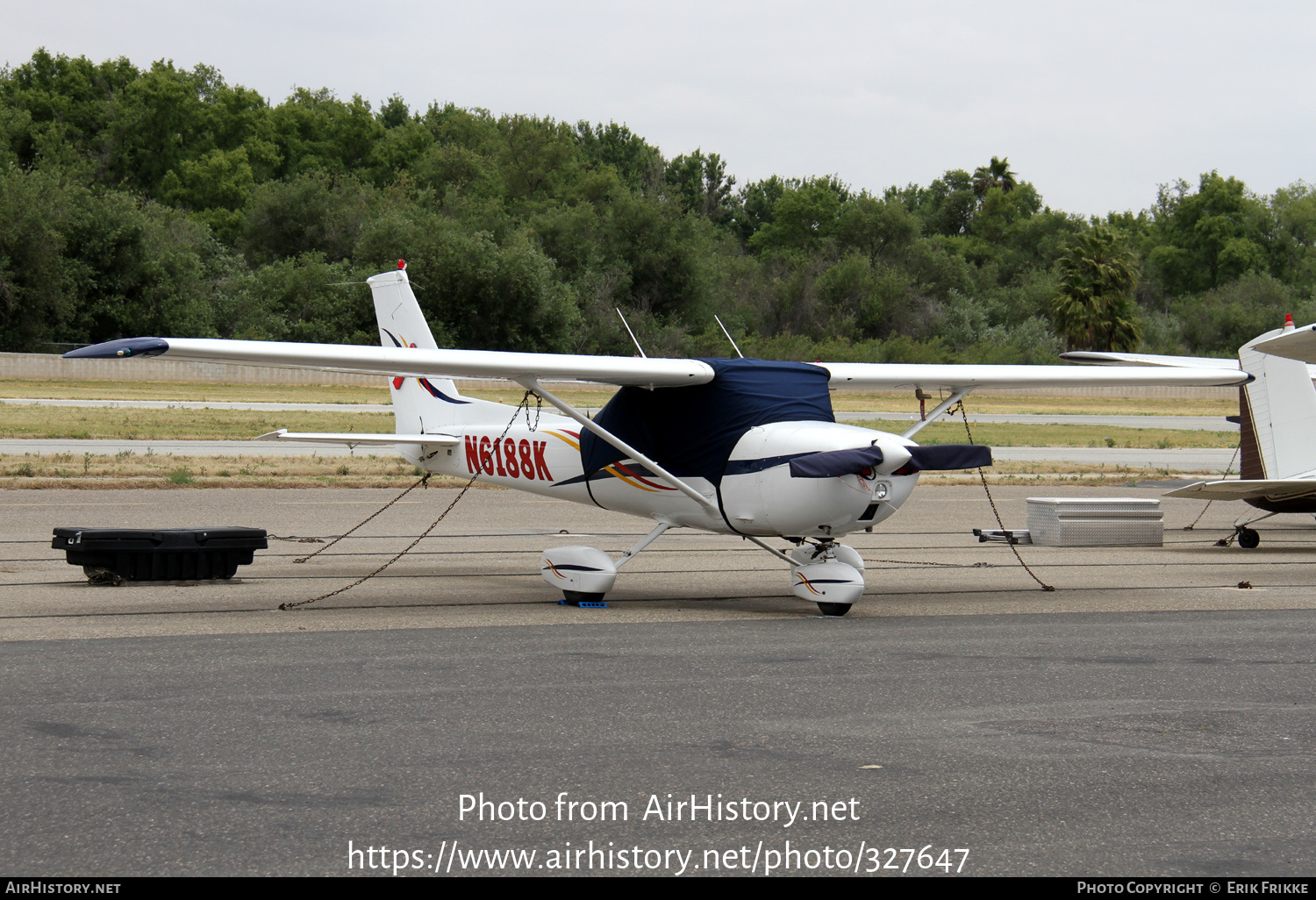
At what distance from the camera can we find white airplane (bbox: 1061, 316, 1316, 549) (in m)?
14.9

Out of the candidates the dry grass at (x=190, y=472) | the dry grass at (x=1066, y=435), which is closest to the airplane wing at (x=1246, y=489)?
the dry grass at (x=190, y=472)

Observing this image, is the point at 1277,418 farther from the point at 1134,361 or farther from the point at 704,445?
the point at 704,445

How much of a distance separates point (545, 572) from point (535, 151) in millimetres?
85589

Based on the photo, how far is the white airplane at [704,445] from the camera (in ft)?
32.6

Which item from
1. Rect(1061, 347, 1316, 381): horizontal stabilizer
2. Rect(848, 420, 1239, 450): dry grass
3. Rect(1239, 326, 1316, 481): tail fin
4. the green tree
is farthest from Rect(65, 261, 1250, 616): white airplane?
the green tree

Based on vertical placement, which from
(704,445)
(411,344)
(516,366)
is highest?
(411,344)

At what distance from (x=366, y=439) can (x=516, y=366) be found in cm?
325

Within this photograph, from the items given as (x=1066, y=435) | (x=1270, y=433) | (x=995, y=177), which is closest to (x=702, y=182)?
(x=995, y=177)

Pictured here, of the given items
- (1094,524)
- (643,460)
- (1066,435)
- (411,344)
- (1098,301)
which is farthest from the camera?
(1098,301)

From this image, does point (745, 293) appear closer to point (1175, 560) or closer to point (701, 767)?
point (1175, 560)

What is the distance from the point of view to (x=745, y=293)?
276 feet

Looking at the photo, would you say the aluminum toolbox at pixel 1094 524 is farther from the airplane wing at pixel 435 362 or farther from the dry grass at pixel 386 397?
the dry grass at pixel 386 397

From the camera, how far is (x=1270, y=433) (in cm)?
1566

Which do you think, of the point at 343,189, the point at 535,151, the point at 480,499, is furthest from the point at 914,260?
the point at 480,499
